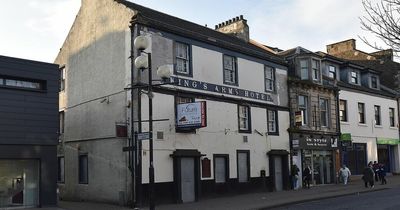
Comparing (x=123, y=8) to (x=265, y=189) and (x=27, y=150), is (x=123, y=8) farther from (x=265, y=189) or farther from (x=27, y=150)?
(x=265, y=189)

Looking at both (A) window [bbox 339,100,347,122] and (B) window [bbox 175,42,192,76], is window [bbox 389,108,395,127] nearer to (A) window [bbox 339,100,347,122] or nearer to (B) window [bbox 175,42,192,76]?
(A) window [bbox 339,100,347,122]

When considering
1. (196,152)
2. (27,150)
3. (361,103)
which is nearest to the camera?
(27,150)

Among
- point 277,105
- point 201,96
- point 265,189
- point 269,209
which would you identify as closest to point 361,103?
point 277,105

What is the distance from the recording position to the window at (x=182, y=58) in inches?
892

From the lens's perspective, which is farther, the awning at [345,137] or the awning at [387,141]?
the awning at [387,141]

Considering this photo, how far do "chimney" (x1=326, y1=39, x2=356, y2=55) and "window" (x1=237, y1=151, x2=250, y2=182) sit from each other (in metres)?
23.3

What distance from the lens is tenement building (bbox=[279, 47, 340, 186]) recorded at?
2958 centimetres

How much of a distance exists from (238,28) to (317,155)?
10257 millimetres

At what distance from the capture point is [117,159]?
21.0 m

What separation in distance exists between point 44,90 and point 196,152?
740cm

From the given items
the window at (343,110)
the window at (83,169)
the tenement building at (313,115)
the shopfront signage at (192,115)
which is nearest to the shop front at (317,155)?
the tenement building at (313,115)

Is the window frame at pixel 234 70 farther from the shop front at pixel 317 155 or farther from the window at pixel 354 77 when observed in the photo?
the window at pixel 354 77

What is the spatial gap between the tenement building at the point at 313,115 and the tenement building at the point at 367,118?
5.02 feet

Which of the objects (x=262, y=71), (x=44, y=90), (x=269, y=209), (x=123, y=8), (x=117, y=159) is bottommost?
(x=269, y=209)
